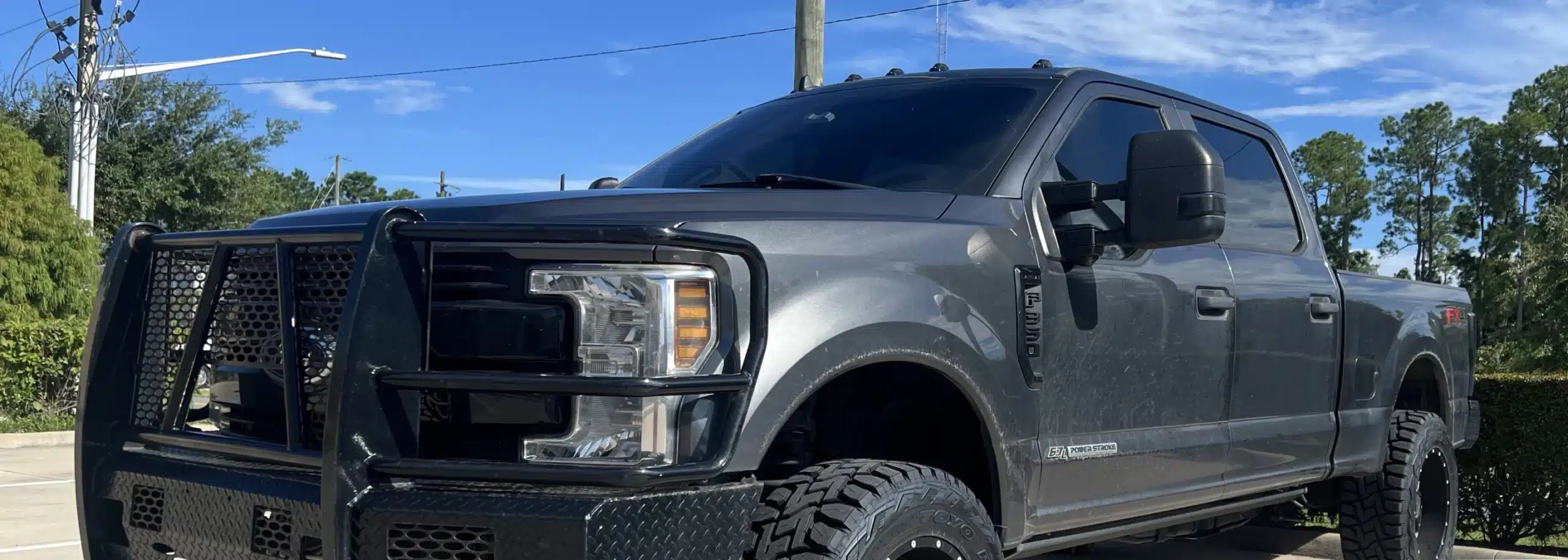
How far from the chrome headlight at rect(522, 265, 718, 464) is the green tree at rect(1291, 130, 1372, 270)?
251 feet

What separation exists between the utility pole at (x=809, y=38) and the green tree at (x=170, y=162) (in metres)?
24.4

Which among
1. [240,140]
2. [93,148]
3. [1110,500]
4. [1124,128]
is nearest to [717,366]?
[1110,500]

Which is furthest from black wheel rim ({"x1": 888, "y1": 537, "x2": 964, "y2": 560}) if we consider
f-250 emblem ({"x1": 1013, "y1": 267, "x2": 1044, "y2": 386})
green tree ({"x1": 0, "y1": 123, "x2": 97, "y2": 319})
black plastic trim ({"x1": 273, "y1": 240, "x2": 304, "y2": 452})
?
green tree ({"x1": 0, "y1": 123, "x2": 97, "y2": 319})

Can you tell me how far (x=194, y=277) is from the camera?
127 inches

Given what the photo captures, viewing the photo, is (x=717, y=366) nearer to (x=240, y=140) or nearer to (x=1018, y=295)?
(x=1018, y=295)

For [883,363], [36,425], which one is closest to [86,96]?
[36,425]

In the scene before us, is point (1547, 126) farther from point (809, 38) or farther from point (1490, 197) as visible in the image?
point (809, 38)

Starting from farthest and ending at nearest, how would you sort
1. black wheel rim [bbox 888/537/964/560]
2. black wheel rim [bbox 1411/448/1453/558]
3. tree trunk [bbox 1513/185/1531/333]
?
tree trunk [bbox 1513/185/1531/333], black wheel rim [bbox 1411/448/1453/558], black wheel rim [bbox 888/537/964/560]

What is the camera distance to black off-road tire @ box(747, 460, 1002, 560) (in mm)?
2803

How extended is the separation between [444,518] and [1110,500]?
2101 millimetres

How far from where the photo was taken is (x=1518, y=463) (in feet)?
24.7

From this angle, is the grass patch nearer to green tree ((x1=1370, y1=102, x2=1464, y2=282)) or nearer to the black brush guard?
the black brush guard

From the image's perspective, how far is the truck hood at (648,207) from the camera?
2.88 meters

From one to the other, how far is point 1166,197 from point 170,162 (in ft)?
108
